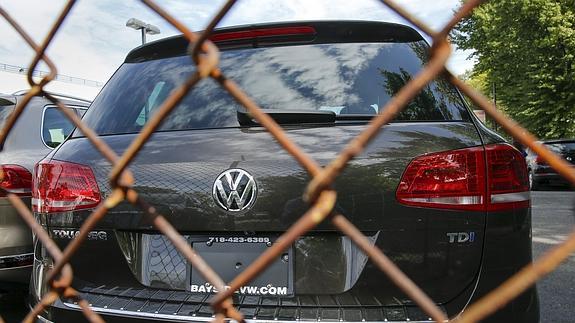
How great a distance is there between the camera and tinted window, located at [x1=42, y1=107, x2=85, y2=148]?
157 inches

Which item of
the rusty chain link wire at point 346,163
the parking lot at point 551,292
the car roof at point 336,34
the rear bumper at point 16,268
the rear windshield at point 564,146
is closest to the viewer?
the rusty chain link wire at point 346,163

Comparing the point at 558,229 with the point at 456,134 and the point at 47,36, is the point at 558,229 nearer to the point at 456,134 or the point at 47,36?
the point at 456,134

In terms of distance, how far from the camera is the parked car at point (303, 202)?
159 centimetres

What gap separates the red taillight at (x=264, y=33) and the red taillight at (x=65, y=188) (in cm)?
78

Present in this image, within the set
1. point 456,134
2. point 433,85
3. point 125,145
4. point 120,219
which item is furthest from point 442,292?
point 125,145

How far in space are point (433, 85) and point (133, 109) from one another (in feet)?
4.09

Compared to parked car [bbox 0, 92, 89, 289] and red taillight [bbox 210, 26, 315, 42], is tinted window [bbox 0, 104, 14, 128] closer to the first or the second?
parked car [bbox 0, 92, 89, 289]

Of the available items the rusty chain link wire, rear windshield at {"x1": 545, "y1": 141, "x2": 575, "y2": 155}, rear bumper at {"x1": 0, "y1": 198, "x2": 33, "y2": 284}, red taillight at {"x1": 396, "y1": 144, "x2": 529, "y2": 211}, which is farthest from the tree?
the rusty chain link wire

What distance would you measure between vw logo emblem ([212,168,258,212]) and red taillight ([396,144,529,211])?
479mm

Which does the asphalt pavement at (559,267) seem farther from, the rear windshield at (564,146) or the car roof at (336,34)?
the rear windshield at (564,146)

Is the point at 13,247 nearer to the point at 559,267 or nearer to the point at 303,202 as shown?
the point at 303,202

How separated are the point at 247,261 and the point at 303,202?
0.89 ft

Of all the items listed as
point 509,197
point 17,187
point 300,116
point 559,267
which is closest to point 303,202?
point 300,116

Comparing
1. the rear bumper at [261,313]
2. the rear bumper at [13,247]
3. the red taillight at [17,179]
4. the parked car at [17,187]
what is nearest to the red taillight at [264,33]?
the rear bumper at [261,313]
